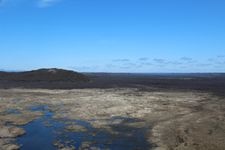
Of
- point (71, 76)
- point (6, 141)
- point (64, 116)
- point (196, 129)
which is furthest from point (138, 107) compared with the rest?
point (71, 76)

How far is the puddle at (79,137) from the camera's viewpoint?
16188 mm

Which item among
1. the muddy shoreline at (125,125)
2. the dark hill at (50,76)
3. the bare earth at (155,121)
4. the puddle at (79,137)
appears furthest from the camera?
the dark hill at (50,76)

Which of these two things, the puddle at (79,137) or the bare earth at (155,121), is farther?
the bare earth at (155,121)

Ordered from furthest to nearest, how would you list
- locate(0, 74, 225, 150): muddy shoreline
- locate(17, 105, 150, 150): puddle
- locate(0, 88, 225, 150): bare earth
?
locate(0, 88, 225, 150): bare earth → locate(0, 74, 225, 150): muddy shoreline → locate(17, 105, 150, 150): puddle

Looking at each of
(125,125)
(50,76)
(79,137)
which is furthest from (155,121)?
(50,76)

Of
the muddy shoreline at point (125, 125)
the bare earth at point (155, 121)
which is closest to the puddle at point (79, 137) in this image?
the muddy shoreline at point (125, 125)

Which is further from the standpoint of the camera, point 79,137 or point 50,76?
point 50,76

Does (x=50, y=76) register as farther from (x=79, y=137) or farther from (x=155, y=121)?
(x=79, y=137)

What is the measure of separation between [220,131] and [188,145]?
4.34 metres

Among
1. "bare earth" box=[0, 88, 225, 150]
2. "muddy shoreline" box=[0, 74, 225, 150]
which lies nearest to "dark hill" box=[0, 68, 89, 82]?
"bare earth" box=[0, 88, 225, 150]

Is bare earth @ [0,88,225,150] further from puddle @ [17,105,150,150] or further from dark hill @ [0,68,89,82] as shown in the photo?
dark hill @ [0,68,89,82]

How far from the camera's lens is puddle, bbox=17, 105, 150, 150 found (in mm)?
16188

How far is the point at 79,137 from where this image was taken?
1806cm

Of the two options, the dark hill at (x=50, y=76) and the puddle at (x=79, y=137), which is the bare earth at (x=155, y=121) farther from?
the dark hill at (x=50, y=76)
